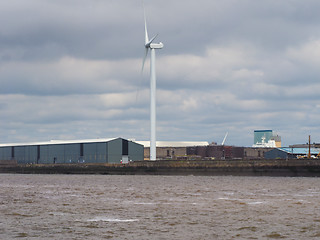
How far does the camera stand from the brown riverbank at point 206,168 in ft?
301

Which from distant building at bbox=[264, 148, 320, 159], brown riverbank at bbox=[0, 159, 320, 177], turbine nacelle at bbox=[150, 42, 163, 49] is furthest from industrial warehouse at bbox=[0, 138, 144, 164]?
distant building at bbox=[264, 148, 320, 159]

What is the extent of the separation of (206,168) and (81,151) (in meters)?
53.9

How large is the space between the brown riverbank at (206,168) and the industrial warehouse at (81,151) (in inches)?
427

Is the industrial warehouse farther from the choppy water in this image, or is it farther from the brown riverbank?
the choppy water

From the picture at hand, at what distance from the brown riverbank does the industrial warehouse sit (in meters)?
10.8

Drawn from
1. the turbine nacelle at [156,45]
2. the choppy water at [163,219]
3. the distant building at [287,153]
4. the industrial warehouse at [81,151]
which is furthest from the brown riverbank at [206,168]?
the distant building at [287,153]

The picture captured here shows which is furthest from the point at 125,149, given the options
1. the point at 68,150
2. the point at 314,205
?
the point at 314,205

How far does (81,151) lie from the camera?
489ft

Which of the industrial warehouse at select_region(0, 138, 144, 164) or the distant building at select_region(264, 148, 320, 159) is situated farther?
the distant building at select_region(264, 148, 320, 159)

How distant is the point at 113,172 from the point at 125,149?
25.7 meters

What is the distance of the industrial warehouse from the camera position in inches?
5684

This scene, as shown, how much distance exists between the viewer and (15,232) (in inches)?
907

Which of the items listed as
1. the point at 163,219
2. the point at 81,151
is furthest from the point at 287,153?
the point at 163,219

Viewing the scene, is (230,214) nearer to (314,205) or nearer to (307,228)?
(307,228)
